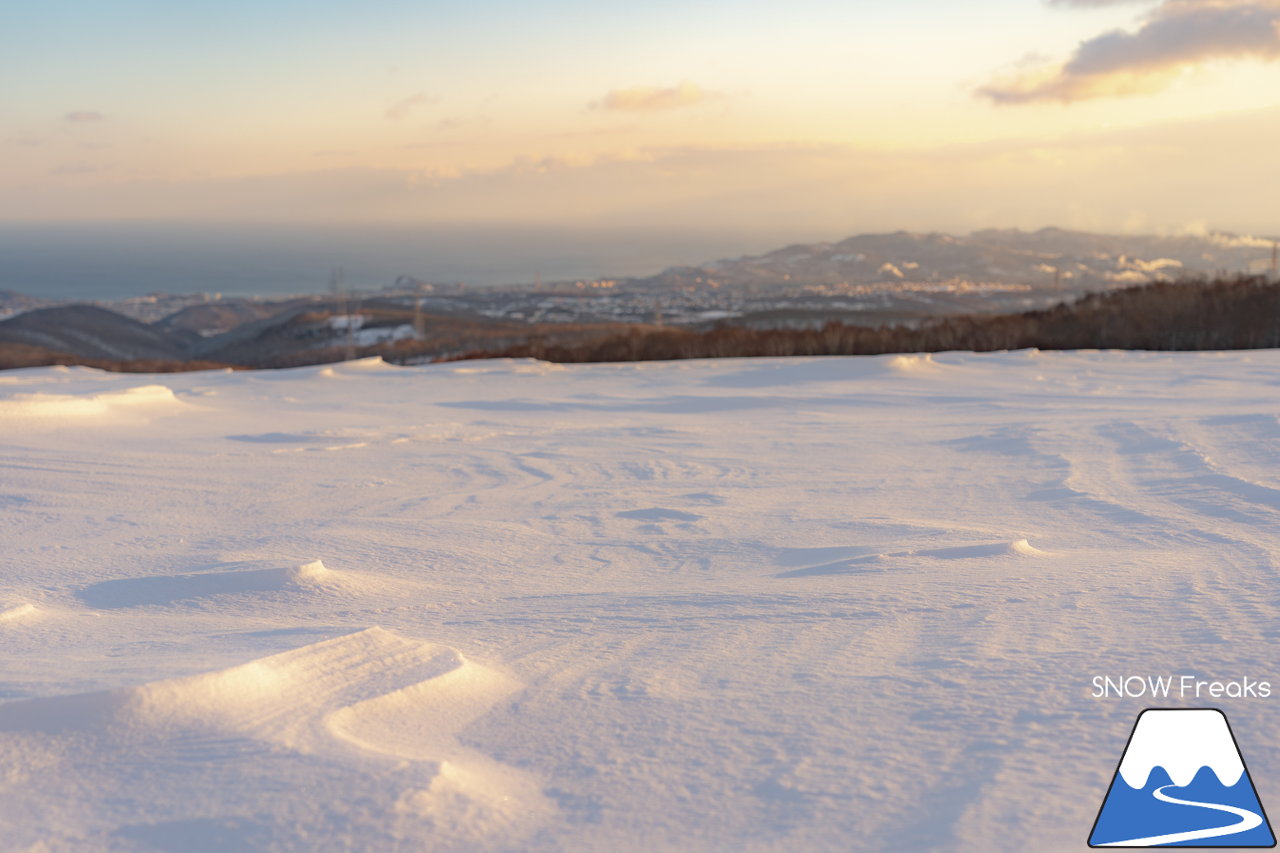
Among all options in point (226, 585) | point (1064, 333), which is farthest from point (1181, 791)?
point (1064, 333)

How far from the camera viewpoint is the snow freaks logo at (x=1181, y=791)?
1870mm

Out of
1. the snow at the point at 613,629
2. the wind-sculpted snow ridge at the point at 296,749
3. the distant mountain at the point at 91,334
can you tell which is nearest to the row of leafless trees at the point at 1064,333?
the snow at the point at 613,629

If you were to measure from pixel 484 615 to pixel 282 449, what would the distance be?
4124 millimetres

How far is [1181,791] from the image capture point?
202 centimetres

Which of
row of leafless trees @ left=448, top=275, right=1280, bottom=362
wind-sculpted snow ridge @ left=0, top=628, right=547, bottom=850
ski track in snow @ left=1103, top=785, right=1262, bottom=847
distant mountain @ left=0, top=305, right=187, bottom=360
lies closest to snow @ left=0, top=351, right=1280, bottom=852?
wind-sculpted snow ridge @ left=0, top=628, right=547, bottom=850

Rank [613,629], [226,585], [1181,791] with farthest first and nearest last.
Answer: [226,585], [613,629], [1181,791]

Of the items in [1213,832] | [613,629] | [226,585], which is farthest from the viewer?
[226,585]

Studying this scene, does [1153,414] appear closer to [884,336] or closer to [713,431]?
[713,431]

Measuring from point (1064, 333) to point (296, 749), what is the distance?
15140 mm

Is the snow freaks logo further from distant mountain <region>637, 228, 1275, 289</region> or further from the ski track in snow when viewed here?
distant mountain <region>637, 228, 1275, 289</region>

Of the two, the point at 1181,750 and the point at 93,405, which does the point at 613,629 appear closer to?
the point at 1181,750

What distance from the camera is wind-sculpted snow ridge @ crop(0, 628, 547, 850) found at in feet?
6.00

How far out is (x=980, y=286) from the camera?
9069cm

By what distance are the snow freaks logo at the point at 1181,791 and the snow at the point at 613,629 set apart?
50 mm
